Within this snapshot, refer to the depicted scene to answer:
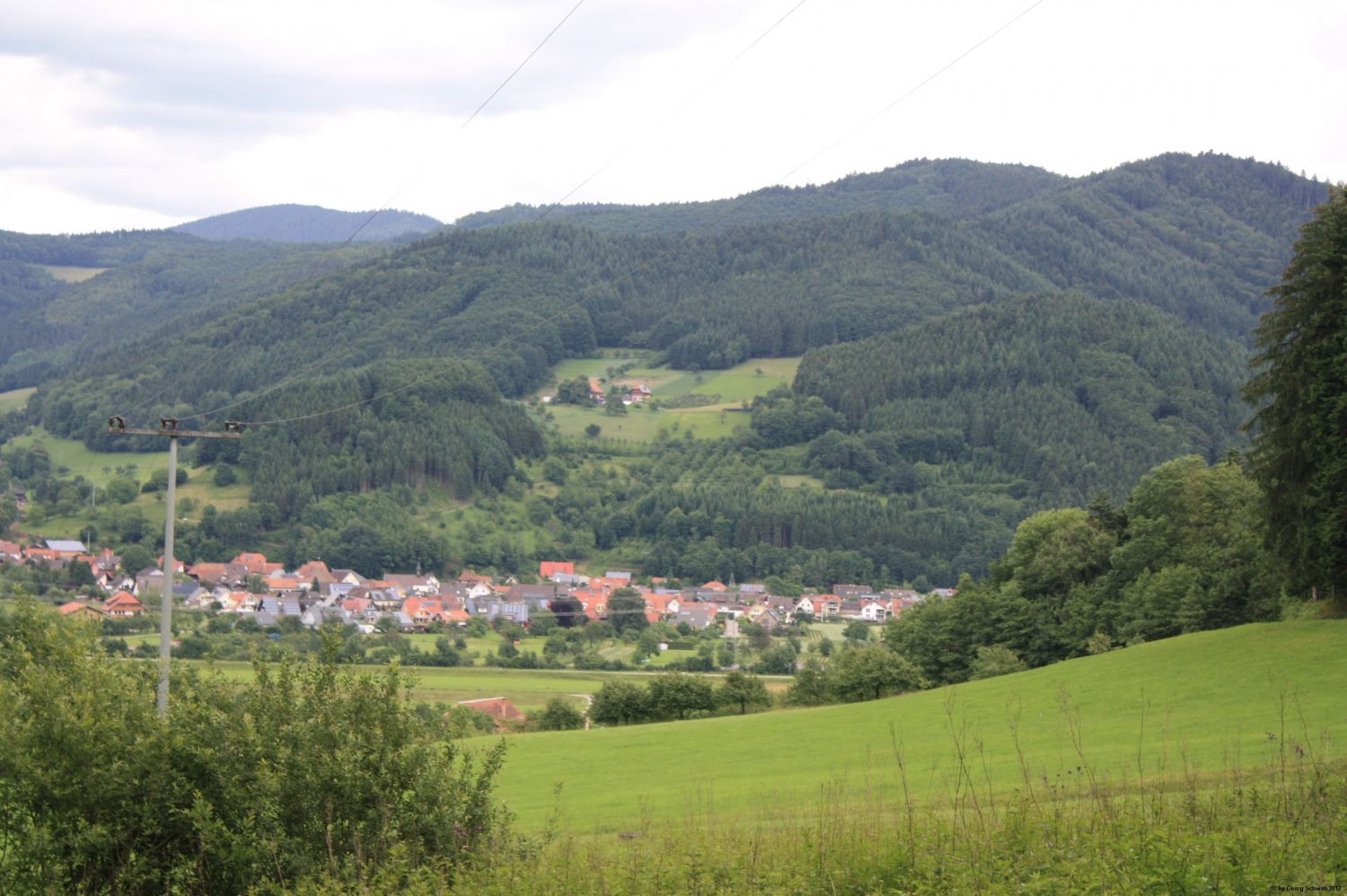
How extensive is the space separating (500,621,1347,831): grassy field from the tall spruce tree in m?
2.02

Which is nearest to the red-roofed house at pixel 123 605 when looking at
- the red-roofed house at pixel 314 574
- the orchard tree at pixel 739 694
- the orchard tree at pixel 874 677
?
the red-roofed house at pixel 314 574

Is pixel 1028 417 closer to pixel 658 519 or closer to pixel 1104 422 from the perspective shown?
pixel 1104 422

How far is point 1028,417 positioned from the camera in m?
142

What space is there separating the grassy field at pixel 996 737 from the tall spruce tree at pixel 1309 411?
79.7 inches

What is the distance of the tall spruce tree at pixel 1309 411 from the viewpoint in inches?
1130

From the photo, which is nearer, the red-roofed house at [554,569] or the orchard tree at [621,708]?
the orchard tree at [621,708]

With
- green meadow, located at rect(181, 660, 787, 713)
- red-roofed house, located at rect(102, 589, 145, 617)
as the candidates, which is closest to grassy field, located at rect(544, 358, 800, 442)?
red-roofed house, located at rect(102, 589, 145, 617)

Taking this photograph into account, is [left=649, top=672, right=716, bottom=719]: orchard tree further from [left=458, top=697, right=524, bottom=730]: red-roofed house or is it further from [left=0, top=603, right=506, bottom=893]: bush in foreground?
[left=0, top=603, right=506, bottom=893]: bush in foreground

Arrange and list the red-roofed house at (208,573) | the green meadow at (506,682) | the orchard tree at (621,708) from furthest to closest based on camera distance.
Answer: the red-roofed house at (208,573) < the green meadow at (506,682) < the orchard tree at (621,708)

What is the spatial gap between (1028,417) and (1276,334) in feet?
374

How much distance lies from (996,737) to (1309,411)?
1234cm

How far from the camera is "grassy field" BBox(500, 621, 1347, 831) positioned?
18281mm

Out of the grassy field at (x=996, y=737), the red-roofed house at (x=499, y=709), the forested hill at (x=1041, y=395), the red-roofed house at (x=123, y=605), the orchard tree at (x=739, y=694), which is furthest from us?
the forested hill at (x=1041, y=395)

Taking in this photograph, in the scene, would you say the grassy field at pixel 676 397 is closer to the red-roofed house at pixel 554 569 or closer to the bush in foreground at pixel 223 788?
the red-roofed house at pixel 554 569
